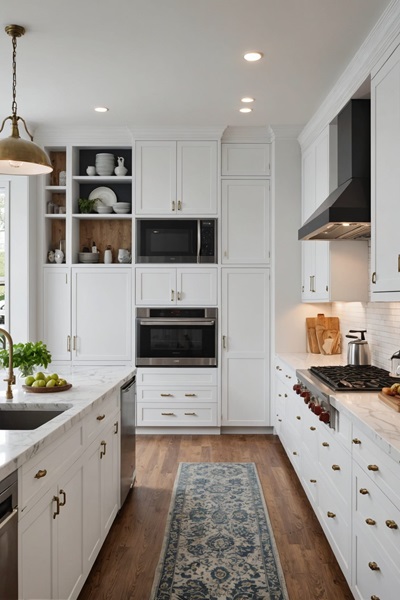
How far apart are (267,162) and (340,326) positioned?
1778 mm

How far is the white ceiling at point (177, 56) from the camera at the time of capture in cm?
303

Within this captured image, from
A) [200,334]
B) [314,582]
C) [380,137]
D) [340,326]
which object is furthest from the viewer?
[200,334]

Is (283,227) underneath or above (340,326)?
above

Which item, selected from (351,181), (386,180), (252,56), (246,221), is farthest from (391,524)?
(246,221)

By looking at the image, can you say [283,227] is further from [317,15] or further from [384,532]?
[384,532]

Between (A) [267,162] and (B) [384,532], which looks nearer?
(B) [384,532]

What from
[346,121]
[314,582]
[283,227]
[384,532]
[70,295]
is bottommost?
[314,582]

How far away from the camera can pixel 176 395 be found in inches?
213

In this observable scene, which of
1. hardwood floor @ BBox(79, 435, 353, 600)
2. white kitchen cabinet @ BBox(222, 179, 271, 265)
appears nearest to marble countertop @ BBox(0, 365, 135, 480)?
hardwood floor @ BBox(79, 435, 353, 600)

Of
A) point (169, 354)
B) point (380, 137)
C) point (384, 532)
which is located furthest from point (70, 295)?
point (384, 532)

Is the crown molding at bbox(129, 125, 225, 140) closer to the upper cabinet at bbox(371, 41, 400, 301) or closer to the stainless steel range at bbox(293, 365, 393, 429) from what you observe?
the upper cabinet at bbox(371, 41, 400, 301)

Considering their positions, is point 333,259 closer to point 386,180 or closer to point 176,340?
point 386,180

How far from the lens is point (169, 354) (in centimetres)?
542

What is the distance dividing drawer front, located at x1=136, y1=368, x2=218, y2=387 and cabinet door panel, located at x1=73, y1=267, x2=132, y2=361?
0.26 meters
